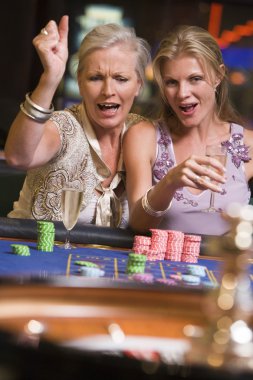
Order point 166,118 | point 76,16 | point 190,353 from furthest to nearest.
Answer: point 76,16
point 166,118
point 190,353

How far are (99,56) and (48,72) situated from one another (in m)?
0.45

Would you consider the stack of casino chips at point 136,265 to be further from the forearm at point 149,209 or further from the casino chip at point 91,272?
the forearm at point 149,209

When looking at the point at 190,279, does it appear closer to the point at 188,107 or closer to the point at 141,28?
the point at 188,107

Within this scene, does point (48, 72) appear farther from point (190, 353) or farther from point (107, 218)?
point (190, 353)

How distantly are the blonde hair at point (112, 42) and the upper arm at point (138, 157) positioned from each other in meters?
0.21

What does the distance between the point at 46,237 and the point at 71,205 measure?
11 cm

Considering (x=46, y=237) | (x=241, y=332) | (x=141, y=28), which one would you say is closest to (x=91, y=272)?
(x=46, y=237)

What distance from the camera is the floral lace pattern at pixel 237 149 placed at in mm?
2958

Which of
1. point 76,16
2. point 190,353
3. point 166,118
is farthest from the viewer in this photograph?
point 76,16

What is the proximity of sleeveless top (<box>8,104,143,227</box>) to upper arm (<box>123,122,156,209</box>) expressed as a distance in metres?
0.08

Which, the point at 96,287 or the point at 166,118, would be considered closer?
the point at 96,287

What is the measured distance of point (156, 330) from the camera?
0.85 meters

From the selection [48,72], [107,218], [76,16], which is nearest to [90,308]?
[48,72]

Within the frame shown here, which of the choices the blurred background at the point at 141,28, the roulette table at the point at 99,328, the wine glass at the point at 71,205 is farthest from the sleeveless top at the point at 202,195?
the blurred background at the point at 141,28
